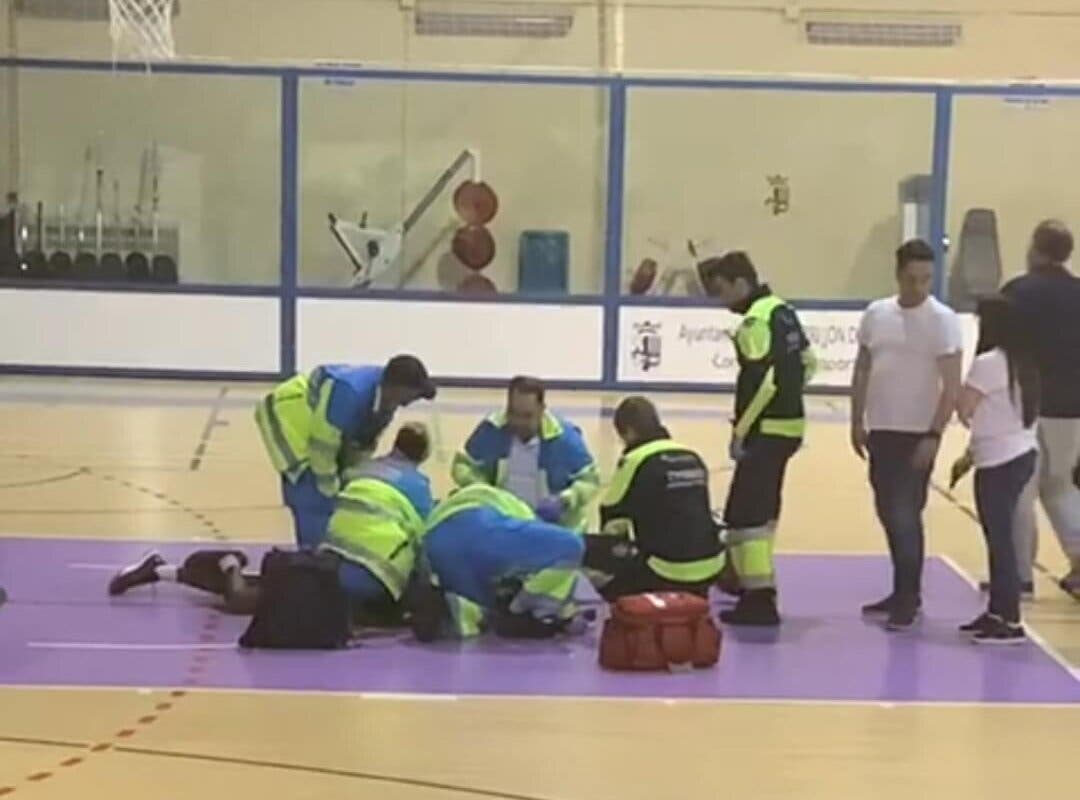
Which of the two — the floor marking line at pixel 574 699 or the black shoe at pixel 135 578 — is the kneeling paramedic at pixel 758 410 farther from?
the black shoe at pixel 135 578

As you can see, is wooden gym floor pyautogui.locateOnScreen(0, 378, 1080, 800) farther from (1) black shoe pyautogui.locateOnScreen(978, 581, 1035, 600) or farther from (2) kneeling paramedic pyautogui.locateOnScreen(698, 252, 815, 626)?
(2) kneeling paramedic pyautogui.locateOnScreen(698, 252, 815, 626)

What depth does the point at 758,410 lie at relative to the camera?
8617 millimetres

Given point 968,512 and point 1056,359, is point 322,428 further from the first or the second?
point 968,512

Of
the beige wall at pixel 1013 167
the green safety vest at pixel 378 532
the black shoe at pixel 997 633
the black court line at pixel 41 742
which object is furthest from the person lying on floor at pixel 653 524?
the beige wall at pixel 1013 167

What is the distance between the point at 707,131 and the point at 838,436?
5.00 metres

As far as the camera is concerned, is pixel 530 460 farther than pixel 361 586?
Yes

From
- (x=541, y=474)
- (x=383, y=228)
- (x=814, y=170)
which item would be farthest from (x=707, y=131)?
(x=541, y=474)

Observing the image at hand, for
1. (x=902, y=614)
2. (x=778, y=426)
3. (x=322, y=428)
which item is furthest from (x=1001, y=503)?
(x=322, y=428)

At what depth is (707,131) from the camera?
63.9ft

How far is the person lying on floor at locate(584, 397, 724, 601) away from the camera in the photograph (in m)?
8.17

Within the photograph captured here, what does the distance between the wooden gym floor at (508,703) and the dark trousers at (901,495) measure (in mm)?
336

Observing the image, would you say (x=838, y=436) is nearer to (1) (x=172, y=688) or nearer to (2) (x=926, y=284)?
(2) (x=926, y=284)

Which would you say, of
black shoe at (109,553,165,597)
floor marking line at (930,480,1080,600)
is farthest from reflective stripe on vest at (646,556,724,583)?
black shoe at (109,553,165,597)

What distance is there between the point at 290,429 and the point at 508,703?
217cm
